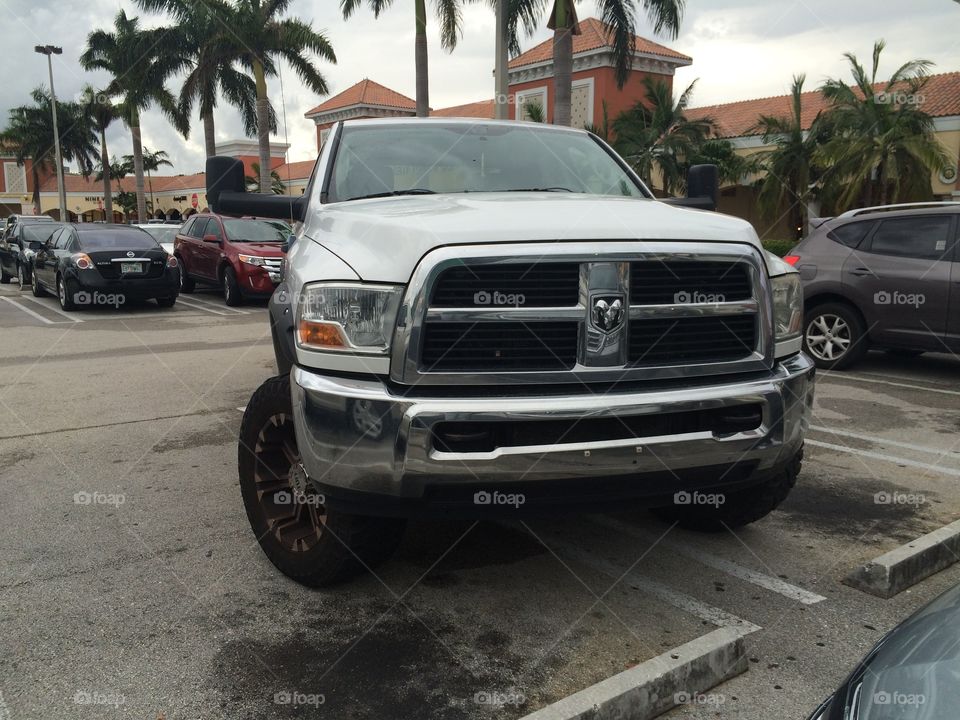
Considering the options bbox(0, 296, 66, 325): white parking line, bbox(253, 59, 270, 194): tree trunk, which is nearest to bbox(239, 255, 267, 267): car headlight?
bbox(0, 296, 66, 325): white parking line

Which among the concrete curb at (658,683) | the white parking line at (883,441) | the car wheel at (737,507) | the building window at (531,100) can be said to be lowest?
the white parking line at (883,441)

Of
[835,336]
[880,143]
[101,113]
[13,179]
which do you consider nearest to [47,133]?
[101,113]

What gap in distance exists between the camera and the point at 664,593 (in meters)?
3.55

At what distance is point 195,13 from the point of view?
30.4 m

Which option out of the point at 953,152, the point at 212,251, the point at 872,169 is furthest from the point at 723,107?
the point at 212,251

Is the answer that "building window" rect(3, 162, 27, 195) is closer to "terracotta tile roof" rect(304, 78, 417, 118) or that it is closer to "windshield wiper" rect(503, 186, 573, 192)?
"terracotta tile roof" rect(304, 78, 417, 118)

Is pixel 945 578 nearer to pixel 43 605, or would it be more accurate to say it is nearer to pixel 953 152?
pixel 43 605

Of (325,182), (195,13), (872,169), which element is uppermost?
(195,13)

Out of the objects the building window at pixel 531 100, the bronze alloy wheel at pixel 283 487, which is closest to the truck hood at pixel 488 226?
the bronze alloy wheel at pixel 283 487

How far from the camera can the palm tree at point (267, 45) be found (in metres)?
29.3

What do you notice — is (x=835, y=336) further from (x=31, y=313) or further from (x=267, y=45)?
(x=267, y=45)

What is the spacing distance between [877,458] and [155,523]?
15.0 feet

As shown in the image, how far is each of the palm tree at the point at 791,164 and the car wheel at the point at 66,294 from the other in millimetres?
22744

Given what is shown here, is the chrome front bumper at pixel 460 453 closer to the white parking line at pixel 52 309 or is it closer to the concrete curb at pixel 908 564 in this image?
the concrete curb at pixel 908 564
